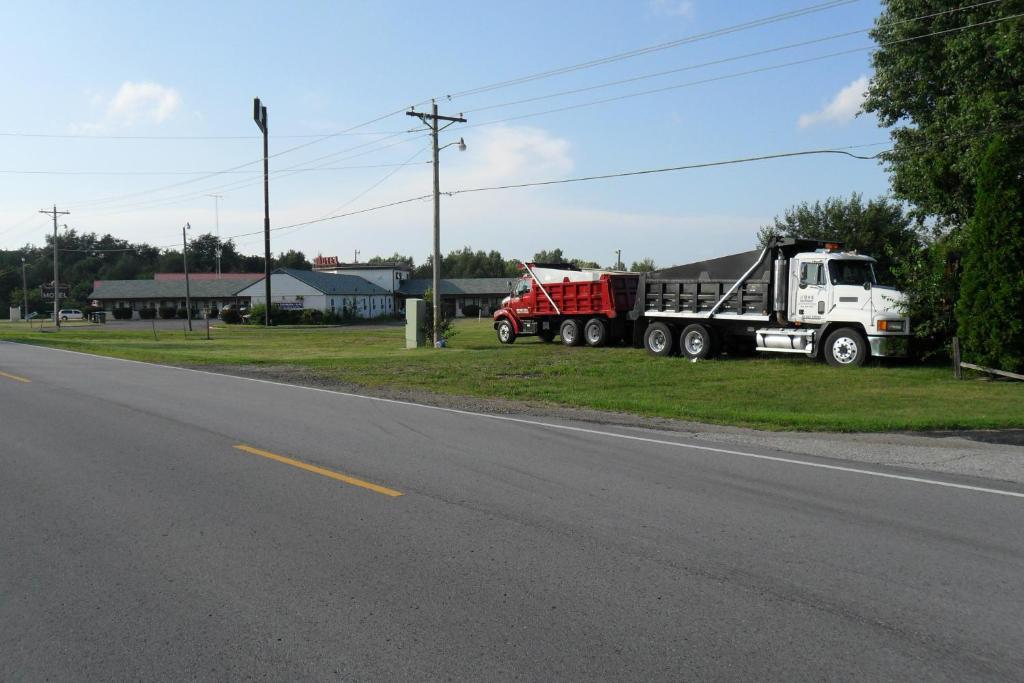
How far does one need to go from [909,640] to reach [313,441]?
25.5ft

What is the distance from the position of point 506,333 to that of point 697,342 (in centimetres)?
1086

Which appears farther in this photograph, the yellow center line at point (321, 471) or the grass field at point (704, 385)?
the grass field at point (704, 385)

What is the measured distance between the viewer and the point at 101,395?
1598cm

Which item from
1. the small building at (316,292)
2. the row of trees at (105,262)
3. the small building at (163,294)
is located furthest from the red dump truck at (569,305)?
the row of trees at (105,262)

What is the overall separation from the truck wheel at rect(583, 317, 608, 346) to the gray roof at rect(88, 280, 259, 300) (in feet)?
262

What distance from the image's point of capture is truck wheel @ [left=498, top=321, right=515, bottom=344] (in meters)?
33.6

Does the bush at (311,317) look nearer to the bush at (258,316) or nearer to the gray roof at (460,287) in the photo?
the bush at (258,316)

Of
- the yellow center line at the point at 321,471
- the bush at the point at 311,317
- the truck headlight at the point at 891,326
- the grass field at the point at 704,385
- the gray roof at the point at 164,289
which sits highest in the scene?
the gray roof at the point at 164,289

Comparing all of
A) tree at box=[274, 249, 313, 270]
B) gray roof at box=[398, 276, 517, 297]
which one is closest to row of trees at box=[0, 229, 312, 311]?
tree at box=[274, 249, 313, 270]

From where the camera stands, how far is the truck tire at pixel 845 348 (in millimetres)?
21203

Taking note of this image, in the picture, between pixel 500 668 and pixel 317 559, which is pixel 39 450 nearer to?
pixel 317 559

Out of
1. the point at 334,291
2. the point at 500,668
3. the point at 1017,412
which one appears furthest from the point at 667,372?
the point at 334,291

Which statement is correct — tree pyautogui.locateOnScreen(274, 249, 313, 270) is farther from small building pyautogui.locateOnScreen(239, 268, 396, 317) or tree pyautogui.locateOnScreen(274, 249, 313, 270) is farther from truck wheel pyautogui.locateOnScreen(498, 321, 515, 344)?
truck wheel pyautogui.locateOnScreen(498, 321, 515, 344)

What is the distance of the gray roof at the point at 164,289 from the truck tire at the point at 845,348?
89483 millimetres
